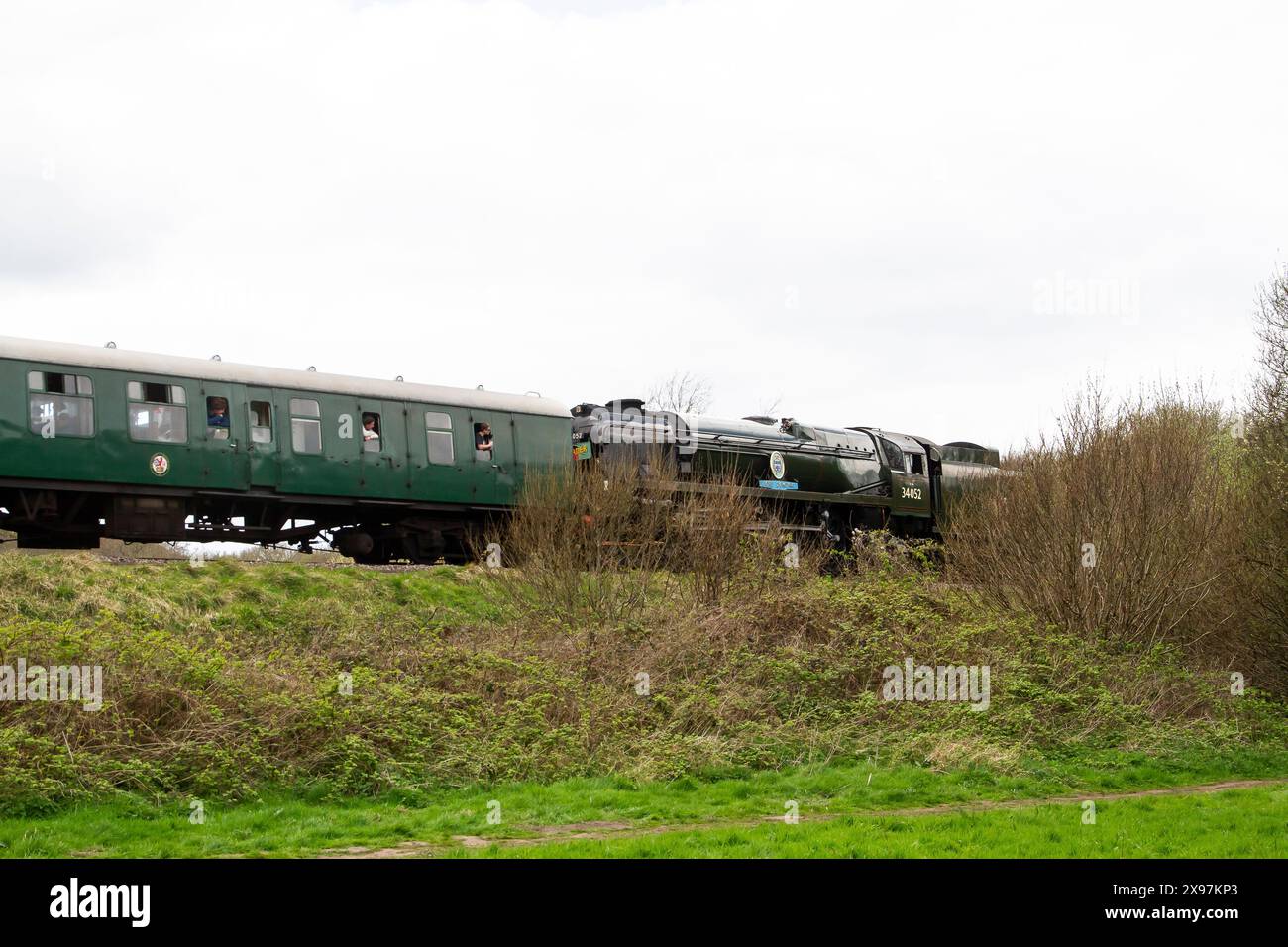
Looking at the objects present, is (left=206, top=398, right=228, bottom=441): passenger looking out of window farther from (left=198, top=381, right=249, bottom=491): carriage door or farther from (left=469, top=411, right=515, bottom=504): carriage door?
(left=469, top=411, right=515, bottom=504): carriage door

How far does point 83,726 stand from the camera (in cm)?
1248

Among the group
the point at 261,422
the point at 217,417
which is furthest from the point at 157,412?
the point at 261,422

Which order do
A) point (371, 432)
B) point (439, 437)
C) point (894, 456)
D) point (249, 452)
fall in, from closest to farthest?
point (249, 452) < point (371, 432) < point (439, 437) < point (894, 456)

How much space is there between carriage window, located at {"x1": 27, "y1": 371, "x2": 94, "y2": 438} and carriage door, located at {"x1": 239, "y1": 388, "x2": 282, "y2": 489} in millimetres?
2491

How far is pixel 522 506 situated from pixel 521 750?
24.2 ft

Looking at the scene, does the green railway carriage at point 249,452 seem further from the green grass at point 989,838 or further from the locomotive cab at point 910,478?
the green grass at point 989,838

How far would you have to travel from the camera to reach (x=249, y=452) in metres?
21.5

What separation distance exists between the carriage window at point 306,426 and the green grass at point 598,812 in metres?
10.4

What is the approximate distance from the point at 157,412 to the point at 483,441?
6.17 meters

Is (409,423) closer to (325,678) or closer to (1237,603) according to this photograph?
(325,678)

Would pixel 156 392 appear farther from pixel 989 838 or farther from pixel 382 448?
pixel 989 838

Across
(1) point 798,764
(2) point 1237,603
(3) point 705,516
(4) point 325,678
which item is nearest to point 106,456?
(4) point 325,678

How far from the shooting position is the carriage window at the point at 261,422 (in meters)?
21.7

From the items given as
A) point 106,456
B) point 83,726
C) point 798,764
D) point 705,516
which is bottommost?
point 798,764
